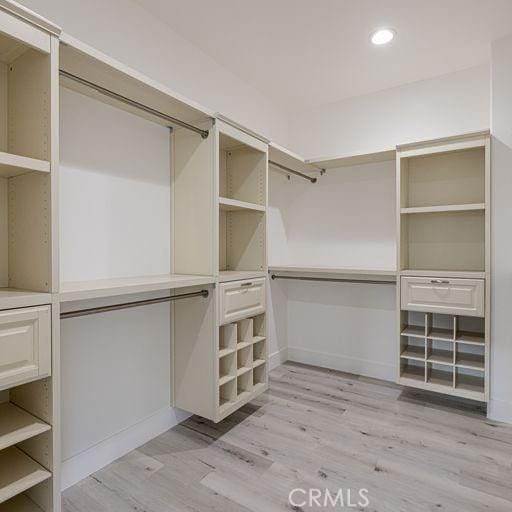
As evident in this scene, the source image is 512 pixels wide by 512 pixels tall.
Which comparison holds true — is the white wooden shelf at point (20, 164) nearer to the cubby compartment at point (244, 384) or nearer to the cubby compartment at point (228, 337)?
the cubby compartment at point (228, 337)

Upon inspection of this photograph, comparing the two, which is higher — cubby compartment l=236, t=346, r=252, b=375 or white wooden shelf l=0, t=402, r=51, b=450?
white wooden shelf l=0, t=402, r=51, b=450

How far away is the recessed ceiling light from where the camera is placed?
2.28m

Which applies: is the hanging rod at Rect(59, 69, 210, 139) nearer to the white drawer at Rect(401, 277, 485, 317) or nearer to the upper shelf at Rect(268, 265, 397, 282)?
the upper shelf at Rect(268, 265, 397, 282)

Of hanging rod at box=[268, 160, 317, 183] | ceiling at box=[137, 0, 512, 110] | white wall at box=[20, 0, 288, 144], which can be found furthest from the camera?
hanging rod at box=[268, 160, 317, 183]

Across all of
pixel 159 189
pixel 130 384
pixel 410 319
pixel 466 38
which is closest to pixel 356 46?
pixel 466 38

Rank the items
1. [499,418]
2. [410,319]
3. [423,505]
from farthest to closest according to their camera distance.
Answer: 1. [410,319]
2. [499,418]
3. [423,505]

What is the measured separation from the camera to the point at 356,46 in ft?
8.05

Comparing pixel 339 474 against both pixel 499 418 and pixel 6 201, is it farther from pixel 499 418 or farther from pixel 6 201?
pixel 6 201

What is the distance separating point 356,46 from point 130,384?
8.72 ft

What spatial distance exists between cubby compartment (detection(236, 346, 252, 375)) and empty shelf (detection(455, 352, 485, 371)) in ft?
4.77

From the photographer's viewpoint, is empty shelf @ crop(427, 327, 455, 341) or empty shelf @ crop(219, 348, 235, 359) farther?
empty shelf @ crop(427, 327, 455, 341)

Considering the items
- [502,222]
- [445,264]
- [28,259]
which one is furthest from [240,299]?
[502,222]

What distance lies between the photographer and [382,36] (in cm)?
233

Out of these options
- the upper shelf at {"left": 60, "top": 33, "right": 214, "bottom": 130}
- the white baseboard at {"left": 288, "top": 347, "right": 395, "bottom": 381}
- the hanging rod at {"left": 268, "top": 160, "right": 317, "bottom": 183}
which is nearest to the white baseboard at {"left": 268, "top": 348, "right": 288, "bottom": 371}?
the white baseboard at {"left": 288, "top": 347, "right": 395, "bottom": 381}
